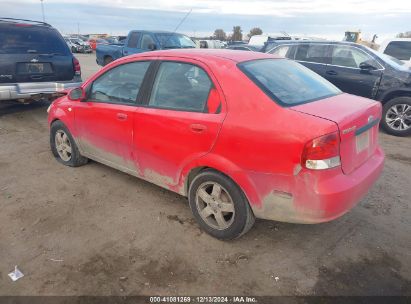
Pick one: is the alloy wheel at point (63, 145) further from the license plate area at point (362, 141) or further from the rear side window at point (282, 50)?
the rear side window at point (282, 50)

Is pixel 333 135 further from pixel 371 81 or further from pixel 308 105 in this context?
pixel 371 81

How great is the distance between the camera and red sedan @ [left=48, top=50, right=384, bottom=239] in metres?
2.62

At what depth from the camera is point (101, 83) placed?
4121 mm

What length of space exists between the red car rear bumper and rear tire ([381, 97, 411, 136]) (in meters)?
4.59

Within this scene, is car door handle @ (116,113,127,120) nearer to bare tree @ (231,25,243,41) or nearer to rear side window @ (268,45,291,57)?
rear side window @ (268,45,291,57)

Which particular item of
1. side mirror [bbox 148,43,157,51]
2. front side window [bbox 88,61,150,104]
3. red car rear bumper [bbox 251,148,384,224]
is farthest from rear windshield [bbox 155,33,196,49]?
red car rear bumper [bbox 251,148,384,224]

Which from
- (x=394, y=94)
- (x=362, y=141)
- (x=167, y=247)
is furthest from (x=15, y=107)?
(x=394, y=94)

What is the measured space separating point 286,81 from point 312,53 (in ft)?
17.0

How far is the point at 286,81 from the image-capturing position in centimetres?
321

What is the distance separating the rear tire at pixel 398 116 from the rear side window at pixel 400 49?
3598 millimetres

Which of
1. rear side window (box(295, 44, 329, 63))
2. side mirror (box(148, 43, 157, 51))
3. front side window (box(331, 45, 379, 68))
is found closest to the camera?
front side window (box(331, 45, 379, 68))

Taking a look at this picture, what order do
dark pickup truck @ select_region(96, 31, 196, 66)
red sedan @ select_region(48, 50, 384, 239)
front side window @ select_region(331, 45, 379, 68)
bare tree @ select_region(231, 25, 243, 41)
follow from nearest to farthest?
red sedan @ select_region(48, 50, 384, 239)
front side window @ select_region(331, 45, 379, 68)
dark pickup truck @ select_region(96, 31, 196, 66)
bare tree @ select_region(231, 25, 243, 41)

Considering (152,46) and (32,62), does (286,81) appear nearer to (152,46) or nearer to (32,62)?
(32,62)

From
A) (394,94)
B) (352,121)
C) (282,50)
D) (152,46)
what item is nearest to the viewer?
(352,121)
